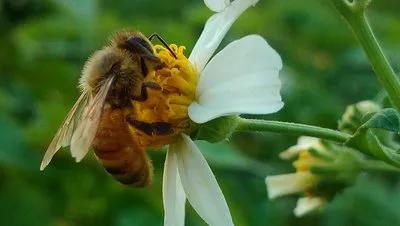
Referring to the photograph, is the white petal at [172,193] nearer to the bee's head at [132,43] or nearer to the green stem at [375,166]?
the bee's head at [132,43]

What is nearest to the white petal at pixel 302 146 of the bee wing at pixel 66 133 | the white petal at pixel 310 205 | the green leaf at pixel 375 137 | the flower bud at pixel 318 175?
the flower bud at pixel 318 175

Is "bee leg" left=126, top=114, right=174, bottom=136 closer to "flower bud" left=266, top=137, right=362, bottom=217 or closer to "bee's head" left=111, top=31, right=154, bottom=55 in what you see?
"bee's head" left=111, top=31, right=154, bottom=55

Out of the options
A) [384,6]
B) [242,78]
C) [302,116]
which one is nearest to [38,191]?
[302,116]

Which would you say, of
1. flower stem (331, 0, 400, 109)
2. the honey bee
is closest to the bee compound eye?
the honey bee

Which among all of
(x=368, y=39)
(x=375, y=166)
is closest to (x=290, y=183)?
(x=375, y=166)

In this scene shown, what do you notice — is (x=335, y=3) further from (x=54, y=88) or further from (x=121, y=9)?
(x=121, y=9)

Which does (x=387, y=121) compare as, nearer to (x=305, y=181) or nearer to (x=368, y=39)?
(x=368, y=39)
